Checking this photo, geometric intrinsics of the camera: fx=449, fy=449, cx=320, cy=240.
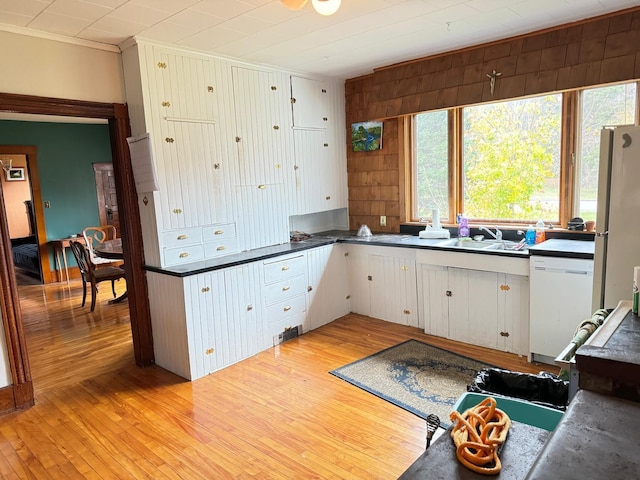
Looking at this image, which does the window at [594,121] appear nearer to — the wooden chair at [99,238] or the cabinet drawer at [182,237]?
the cabinet drawer at [182,237]

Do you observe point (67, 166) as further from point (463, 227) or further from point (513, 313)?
point (513, 313)

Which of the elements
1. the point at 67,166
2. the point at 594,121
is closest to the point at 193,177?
the point at 594,121

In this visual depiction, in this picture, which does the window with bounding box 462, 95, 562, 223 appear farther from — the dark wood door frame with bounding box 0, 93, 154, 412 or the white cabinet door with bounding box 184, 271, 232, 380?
the dark wood door frame with bounding box 0, 93, 154, 412

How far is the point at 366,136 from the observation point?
4.96 meters

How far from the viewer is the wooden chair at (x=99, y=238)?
6.14m

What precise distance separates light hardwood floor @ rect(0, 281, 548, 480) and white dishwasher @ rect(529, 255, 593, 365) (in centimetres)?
21

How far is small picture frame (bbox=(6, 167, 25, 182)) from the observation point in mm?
7832

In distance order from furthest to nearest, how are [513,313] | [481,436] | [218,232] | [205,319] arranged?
1. [218,232]
2. [513,313]
3. [205,319]
4. [481,436]

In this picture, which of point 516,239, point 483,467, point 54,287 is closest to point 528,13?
point 516,239

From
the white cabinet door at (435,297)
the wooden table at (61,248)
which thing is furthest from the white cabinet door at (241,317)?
the wooden table at (61,248)

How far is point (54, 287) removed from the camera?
22.4 ft

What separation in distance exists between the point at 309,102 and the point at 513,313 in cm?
283

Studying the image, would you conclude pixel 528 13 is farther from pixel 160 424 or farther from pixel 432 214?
pixel 160 424

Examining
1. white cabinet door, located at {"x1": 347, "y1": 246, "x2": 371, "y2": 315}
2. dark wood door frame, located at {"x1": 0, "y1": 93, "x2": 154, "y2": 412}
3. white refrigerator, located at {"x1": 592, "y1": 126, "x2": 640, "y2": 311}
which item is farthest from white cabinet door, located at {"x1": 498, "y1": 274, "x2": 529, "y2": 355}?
dark wood door frame, located at {"x1": 0, "y1": 93, "x2": 154, "y2": 412}
